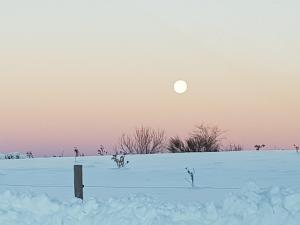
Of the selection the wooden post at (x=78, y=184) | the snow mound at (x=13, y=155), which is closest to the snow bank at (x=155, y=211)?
the wooden post at (x=78, y=184)

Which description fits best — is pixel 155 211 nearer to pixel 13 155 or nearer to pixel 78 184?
pixel 78 184

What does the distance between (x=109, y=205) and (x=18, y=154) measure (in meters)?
30.9

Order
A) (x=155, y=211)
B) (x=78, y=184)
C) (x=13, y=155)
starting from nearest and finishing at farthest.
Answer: (x=155, y=211) < (x=78, y=184) < (x=13, y=155)

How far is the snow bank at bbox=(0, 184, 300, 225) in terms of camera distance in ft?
25.9

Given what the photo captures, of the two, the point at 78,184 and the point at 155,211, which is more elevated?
the point at 78,184

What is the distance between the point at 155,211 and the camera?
8.48 metres

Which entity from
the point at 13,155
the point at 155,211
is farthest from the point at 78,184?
the point at 13,155

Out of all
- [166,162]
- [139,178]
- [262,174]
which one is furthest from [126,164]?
[262,174]

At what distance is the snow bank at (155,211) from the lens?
789 cm

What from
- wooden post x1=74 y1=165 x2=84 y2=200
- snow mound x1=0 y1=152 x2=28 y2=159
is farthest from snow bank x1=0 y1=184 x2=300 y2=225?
snow mound x1=0 y1=152 x2=28 y2=159

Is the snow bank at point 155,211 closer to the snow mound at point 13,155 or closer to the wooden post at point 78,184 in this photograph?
the wooden post at point 78,184

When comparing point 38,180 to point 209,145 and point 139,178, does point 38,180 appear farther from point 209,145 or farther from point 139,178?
point 209,145

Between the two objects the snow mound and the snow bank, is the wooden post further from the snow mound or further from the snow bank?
the snow mound

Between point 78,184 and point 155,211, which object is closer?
point 155,211
